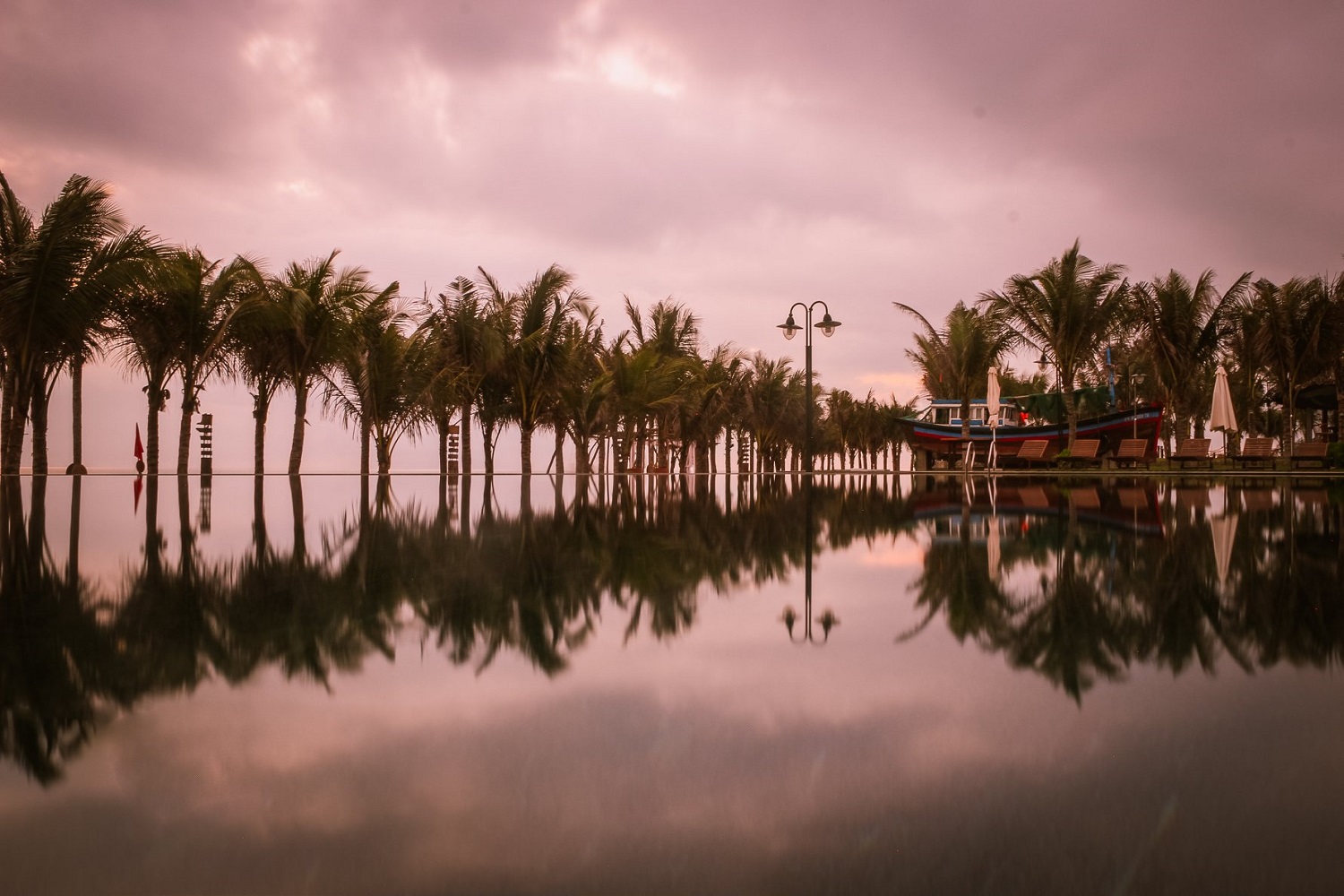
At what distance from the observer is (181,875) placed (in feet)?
3.38

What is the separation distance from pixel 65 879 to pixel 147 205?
93.2 feet

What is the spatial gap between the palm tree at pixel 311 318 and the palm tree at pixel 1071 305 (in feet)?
61.5

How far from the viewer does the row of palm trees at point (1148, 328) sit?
25734 mm

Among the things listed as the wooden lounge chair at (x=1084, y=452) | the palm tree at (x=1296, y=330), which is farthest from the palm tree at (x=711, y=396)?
the palm tree at (x=1296, y=330)

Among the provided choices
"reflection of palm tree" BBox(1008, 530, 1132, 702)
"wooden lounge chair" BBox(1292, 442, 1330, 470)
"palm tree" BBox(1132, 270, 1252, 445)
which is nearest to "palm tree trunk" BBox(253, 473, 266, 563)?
"reflection of palm tree" BBox(1008, 530, 1132, 702)

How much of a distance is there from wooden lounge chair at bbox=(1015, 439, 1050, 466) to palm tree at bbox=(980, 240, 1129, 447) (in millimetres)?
942

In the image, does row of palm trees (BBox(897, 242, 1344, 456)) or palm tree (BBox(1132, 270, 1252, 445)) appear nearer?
row of palm trees (BBox(897, 242, 1344, 456))

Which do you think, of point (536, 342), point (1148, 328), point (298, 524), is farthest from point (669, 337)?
point (298, 524)

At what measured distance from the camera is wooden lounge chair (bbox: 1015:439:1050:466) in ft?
88.8

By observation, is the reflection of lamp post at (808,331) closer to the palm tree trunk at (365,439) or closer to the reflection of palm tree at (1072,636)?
the palm tree trunk at (365,439)

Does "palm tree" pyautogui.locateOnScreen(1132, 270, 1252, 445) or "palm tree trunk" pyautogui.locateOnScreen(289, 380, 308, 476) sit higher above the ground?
"palm tree" pyautogui.locateOnScreen(1132, 270, 1252, 445)

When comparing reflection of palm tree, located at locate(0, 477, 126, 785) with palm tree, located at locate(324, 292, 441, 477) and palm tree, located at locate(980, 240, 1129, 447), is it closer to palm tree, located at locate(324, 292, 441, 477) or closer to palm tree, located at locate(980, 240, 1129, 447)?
palm tree, located at locate(324, 292, 441, 477)

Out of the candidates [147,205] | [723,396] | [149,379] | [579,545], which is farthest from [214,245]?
[723,396]

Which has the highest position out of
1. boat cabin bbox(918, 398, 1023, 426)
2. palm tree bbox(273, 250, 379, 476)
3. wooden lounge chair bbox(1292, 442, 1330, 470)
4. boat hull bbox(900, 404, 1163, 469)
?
palm tree bbox(273, 250, 379, 476)
